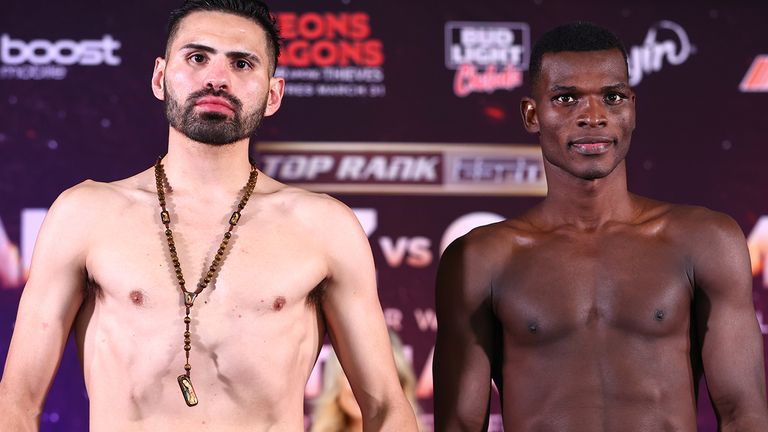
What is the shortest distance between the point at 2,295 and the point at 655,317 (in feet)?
8.59

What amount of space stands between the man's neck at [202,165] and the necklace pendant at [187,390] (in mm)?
435

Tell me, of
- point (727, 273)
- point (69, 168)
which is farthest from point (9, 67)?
point (727, 273)

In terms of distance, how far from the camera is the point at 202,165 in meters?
2.86

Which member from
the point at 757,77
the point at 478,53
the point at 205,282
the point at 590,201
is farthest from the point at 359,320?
the point at 757,77

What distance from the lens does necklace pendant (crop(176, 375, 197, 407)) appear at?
2.61 metres

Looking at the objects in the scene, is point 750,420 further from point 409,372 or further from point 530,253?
point 409,372

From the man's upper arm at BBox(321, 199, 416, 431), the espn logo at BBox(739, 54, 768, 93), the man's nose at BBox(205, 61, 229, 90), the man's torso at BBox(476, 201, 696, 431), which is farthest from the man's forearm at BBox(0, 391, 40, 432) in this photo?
the espn logo at BBox(739, 54, 768, 93)

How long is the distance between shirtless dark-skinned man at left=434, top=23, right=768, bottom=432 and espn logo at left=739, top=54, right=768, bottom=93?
7.06 ft

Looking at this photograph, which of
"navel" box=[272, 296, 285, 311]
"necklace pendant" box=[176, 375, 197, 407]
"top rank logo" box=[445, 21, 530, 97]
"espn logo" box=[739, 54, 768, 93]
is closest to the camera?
"necklace pendant" box=[176, 375, 197, 407]

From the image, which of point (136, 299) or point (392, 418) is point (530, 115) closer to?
point (392, 418)

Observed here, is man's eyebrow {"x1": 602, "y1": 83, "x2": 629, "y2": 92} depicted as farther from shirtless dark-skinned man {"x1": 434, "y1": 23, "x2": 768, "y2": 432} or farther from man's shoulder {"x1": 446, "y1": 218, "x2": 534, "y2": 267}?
man's shoulder {"x1": 446, "y1": 218, "x2": 534, "y2": 267}

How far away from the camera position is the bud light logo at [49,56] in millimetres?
4672

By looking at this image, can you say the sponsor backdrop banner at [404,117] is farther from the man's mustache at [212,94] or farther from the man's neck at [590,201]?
the man's mustache at [212,94]

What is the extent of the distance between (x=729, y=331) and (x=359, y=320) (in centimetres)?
77
